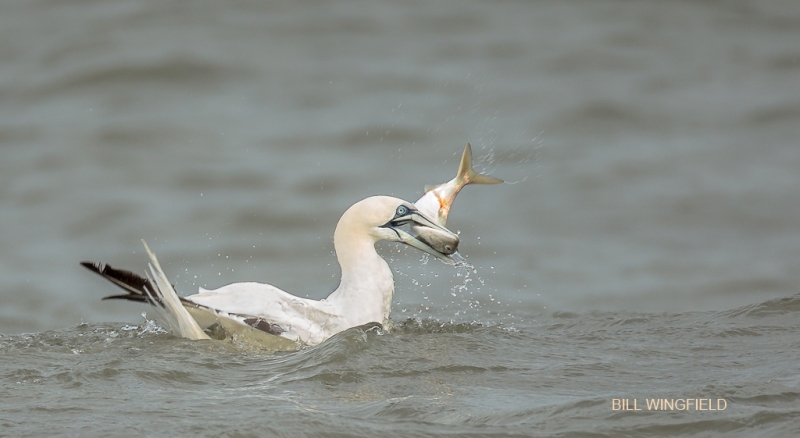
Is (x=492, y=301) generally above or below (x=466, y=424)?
above

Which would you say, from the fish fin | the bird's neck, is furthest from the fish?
the bird's neck

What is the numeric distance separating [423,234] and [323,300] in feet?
2.60

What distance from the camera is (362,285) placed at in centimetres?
668

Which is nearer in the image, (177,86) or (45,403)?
(45,403)

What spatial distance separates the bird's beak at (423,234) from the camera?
22.3 feet

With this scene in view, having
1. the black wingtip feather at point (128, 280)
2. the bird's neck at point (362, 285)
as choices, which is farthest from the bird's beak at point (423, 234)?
the black wingtip feather at point (128, 280)

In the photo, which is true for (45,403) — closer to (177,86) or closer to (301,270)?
(301,270)

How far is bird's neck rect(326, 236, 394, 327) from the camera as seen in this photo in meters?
6.59

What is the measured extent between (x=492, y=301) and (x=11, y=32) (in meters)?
8.84

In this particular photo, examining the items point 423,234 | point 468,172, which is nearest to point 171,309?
point 423,234

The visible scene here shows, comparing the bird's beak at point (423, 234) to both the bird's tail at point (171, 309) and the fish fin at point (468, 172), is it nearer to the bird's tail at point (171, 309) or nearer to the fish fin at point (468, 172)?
the fish fin at point (468, 172)

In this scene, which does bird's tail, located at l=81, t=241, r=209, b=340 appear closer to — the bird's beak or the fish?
the bird's beak

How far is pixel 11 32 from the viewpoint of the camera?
46.0 ft

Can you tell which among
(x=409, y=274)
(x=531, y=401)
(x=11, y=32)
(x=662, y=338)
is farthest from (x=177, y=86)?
(x=531, y=401)
